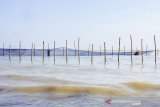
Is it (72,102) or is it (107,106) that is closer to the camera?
(107,106)

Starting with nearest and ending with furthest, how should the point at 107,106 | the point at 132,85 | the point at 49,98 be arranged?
the point at 107,106 → the point at 49,98 → the point at 132,85

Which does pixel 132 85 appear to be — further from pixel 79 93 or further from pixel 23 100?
pixel 23 100

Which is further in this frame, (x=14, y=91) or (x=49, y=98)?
(x=14, y=91)

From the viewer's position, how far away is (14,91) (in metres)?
13.4

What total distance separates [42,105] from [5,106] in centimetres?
110

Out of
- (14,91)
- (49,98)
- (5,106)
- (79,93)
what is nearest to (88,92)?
(79,93)

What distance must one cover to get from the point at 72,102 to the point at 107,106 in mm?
1401

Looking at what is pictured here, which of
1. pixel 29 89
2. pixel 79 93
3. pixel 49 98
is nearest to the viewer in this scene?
pixel 49 98

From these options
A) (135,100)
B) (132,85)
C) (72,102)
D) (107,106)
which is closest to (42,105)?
(72,102)

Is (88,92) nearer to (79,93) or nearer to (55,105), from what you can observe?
(79,93)

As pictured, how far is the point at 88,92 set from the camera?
13.0 metres

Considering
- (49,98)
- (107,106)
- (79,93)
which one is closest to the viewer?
(107,106)

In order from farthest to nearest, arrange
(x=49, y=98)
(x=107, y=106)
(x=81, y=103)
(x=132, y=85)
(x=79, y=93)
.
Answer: (x=132, y=85), (x=79, y=93), (x=49, y=98), (x=81, y=103), (x=107, y=106)

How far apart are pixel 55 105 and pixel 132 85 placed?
25.6 ft
